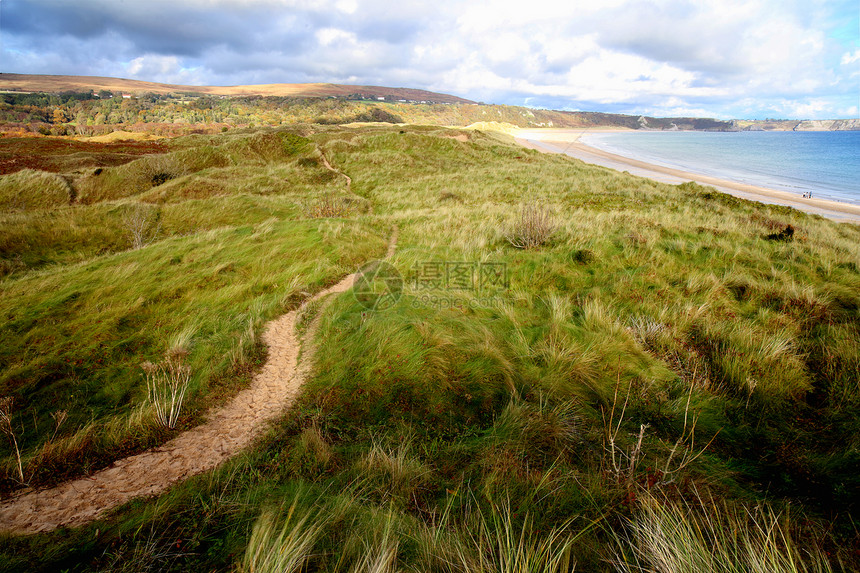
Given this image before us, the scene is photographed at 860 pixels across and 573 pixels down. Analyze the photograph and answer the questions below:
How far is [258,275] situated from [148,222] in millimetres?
11626

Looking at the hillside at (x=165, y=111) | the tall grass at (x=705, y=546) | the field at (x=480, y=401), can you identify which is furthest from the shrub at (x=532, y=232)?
the hillside at (x=165, y=111)

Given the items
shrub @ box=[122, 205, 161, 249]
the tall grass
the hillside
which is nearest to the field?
the tall grass

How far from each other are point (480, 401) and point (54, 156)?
39.9 m

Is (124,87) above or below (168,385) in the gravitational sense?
above

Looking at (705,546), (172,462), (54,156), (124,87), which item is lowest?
(172,462)

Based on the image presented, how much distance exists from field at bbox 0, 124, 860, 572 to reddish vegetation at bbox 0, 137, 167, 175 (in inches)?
842

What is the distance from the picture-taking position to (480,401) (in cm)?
393

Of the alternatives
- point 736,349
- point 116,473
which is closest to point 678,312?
point 736,349

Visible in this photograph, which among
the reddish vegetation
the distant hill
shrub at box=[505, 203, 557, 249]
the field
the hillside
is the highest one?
the distant hill

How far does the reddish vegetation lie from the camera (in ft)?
77.8

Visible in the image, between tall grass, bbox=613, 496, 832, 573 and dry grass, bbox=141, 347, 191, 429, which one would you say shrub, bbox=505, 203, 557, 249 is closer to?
tall grass, bbox=613, 496, 832, 573

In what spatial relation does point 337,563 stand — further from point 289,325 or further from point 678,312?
point 678,312

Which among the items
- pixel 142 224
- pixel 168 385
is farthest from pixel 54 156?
pixel 168 385

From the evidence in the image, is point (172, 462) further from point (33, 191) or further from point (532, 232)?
point (33, 191)
